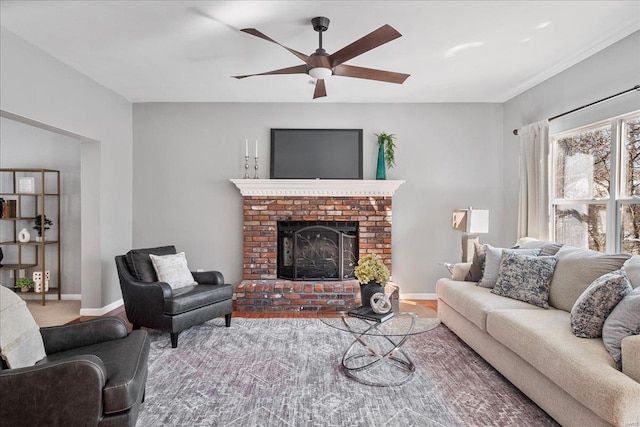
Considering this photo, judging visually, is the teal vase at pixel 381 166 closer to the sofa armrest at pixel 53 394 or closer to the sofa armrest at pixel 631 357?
the sofa armrest at pixel 631 357

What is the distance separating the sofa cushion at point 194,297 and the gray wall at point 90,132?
1460 millimetres

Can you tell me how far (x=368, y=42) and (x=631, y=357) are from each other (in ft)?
7.40

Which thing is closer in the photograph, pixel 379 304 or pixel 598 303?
pixel 598 303

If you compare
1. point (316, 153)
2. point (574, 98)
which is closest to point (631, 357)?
point (574, 98)

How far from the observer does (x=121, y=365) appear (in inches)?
78.6

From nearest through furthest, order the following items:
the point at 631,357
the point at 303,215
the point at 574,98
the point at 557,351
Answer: the point at 631,357 < the point at 557,351 < the point at 574,98 < the point at 303,215

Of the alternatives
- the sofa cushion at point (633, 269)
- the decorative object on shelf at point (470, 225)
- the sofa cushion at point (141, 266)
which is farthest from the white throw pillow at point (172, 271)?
the sofa cushion at point (633, 269)

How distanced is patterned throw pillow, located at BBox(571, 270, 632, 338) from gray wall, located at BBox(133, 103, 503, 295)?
9.43 feet

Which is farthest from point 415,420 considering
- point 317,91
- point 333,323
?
point 317,91

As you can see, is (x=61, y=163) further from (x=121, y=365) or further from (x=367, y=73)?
(x=367, y=73)

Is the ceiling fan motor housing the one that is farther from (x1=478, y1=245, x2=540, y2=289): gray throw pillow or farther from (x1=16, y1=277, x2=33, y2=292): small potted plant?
(x1=16, y1=277, x2=33, y2=292): small potted plant

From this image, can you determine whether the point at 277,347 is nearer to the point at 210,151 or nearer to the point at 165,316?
the point at 165,316

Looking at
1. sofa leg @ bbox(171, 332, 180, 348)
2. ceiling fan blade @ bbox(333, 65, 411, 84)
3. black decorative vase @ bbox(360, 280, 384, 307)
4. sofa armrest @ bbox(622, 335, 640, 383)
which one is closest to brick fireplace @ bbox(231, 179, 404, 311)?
sofa leg @ bbox(171, 332, 180, 348)

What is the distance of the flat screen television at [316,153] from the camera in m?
5.14
